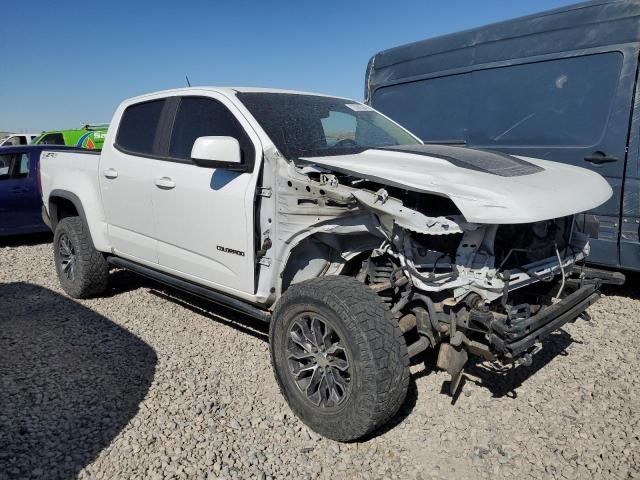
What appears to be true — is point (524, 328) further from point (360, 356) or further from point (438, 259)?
point (360, 356)

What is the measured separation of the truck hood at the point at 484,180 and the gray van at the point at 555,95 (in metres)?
0.59

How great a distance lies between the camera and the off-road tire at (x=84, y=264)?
4.84m

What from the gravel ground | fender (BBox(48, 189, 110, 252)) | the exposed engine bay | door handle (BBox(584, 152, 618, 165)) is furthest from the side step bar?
door handle (BBox(584, 152, 618, 165))

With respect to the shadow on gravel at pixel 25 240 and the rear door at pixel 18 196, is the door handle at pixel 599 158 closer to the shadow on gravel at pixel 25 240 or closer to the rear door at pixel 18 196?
the rear door at pixel 18 196

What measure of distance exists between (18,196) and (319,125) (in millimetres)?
6296

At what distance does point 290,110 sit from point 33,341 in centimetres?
270

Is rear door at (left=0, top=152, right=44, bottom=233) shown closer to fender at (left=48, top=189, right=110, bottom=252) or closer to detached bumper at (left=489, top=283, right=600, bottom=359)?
fender at (left=48, top=189, right=110, bottom=252)

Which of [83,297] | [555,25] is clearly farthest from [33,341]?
[555,25]

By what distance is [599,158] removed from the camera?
4.52m

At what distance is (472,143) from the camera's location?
5.53m

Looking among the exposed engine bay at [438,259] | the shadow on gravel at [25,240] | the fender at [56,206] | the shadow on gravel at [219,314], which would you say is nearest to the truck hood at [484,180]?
the exposed engine bay at [438,259]

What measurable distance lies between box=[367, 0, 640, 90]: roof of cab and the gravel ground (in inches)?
99.3

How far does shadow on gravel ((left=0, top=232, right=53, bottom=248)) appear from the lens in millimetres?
8266

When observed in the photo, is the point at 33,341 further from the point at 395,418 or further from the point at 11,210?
the point at 11,210
